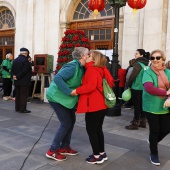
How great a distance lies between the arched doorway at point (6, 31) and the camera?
15.2 m

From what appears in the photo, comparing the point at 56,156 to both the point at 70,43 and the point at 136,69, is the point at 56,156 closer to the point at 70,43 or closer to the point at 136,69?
the point at 136,69

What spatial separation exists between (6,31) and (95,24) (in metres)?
6.49

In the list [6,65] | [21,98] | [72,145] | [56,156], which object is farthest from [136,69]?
[6,65]

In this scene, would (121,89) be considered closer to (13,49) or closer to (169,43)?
(169,43)

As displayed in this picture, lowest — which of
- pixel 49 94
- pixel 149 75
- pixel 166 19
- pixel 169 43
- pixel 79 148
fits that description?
pixel 79 148

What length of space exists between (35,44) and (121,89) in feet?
18.9

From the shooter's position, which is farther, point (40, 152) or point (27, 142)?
point (27, 142)

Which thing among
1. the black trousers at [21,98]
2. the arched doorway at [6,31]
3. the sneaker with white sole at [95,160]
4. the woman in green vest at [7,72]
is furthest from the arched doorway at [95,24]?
the sneaker with white sole at [95,160]

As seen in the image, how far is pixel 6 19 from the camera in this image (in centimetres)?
1548

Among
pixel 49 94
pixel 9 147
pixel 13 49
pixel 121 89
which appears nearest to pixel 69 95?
pixel 49 94

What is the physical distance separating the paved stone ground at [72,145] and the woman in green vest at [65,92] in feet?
1.00

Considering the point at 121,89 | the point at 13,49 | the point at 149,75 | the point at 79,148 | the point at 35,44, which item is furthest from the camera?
the point at 13,49

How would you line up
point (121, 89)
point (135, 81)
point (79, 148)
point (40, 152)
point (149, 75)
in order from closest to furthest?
1. point (149, 75)
2. point (40, 152)
3. point (79, 148)
4. point (135, 81)
5. point (121, 89)

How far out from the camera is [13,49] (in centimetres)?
1523
